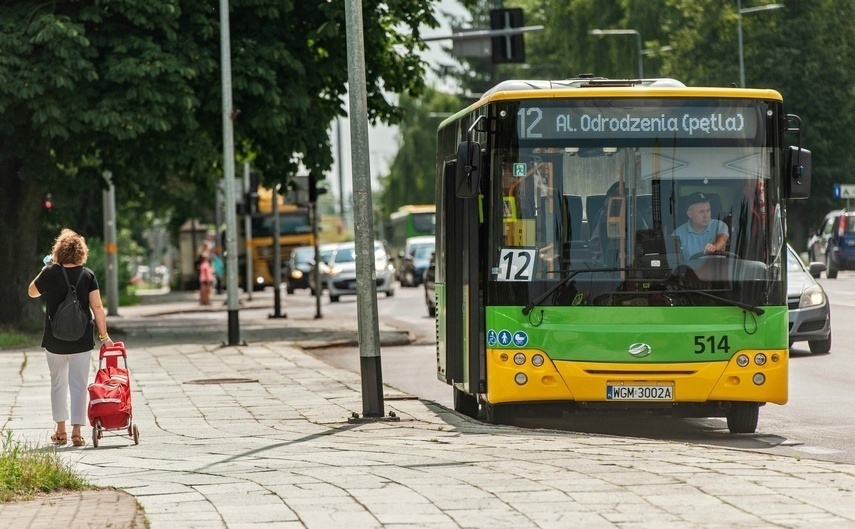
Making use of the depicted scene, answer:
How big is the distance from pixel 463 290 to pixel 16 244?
53.1ft

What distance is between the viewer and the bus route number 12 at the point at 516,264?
11.6 meters

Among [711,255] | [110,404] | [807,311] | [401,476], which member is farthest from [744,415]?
[807,311]

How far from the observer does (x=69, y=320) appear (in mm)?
11508

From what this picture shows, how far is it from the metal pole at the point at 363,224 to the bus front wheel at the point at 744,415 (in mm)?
2901

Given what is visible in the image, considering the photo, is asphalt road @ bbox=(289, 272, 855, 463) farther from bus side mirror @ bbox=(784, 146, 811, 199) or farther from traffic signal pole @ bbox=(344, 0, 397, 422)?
bus side mirror @ bbox=(784, 146, 811, 199)

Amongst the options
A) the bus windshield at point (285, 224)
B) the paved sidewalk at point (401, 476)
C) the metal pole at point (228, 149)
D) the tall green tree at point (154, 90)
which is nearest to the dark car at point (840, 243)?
the tall green tree at point (154, 90)

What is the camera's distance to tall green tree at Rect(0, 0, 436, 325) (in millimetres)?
23688

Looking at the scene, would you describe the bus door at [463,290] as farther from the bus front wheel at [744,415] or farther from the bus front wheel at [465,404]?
the bus front wheel at [744,415]

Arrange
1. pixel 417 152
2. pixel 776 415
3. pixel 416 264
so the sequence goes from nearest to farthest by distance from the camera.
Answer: pixel 776 415 < pixel 416 264 < pixel 417 152

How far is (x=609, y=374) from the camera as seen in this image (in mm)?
11508

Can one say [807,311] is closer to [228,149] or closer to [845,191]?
[228,149]

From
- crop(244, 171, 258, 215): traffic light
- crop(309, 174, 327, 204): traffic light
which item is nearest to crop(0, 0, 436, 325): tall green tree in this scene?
crop(309, 174, 327, 204): traffic light

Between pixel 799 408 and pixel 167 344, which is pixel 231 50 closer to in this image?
pixel 167 344

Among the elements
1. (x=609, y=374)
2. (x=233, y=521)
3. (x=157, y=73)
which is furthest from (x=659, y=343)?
(x=157, y=73)
